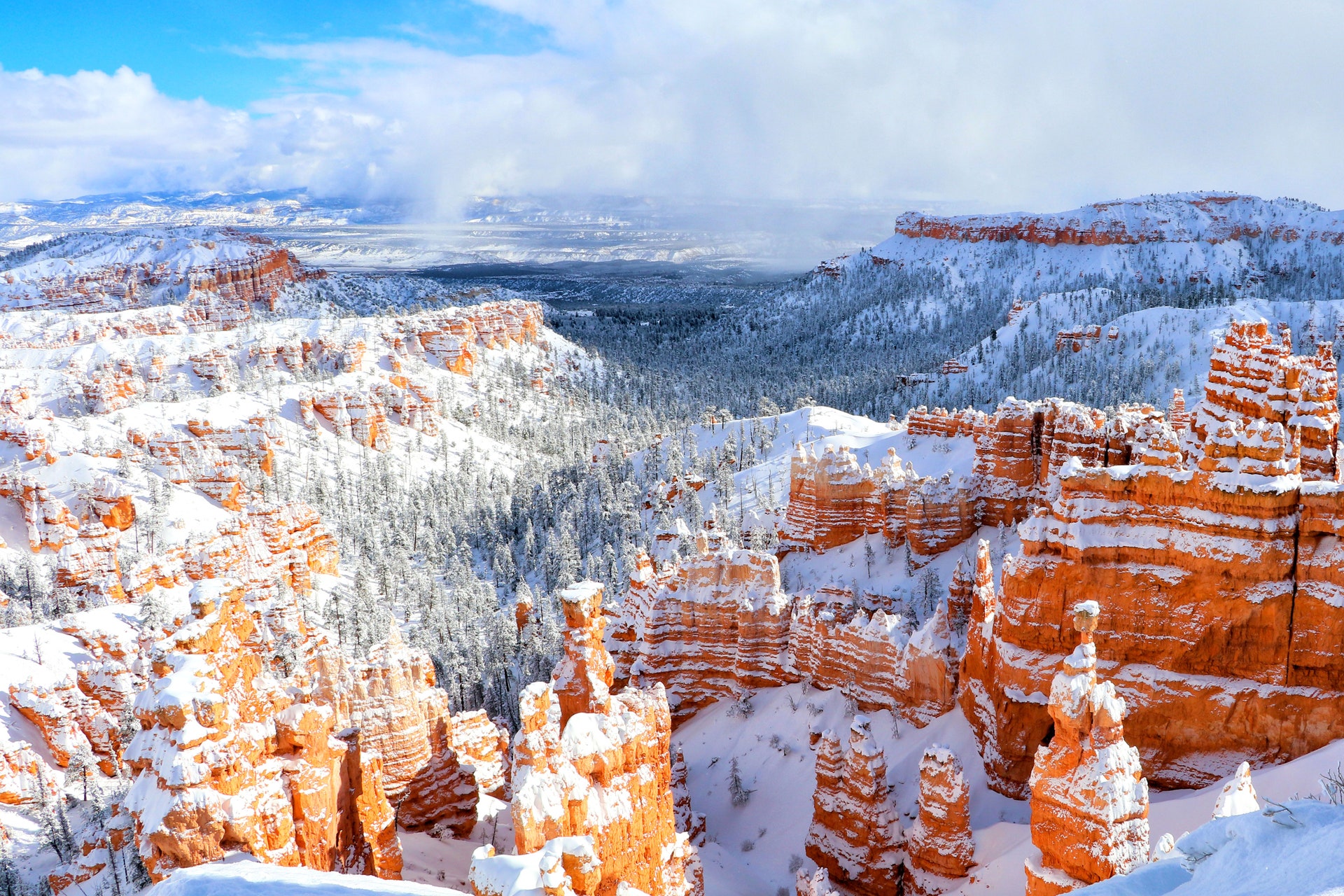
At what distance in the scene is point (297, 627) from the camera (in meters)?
53.9

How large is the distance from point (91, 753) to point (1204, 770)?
46.5 m

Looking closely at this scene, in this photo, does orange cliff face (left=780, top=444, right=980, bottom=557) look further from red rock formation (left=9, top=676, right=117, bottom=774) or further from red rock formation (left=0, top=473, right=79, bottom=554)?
red rock formation (left=0, top=473, right=79, bottom=554)

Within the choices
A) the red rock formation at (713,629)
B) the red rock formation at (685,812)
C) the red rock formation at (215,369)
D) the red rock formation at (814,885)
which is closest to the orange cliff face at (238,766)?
the red rock formation at (685,812)

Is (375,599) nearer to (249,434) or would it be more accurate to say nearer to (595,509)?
(595,509)

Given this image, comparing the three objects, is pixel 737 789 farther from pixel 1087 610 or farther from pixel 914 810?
pixel 1087 610

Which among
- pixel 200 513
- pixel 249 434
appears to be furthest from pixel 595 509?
pixel 249 434

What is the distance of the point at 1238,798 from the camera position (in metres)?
13.9

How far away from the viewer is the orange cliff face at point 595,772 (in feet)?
51.1

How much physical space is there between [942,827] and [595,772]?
34.5 feet

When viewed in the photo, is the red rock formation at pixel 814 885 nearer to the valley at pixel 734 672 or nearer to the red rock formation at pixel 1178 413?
the valley at pixel 734 672

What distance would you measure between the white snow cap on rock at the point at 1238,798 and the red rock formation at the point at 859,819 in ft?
35.9

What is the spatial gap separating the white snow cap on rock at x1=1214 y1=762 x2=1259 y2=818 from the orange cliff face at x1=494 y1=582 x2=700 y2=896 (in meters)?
10.8

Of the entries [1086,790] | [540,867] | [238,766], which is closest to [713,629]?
[1086,790]

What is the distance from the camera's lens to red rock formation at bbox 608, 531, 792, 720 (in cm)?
3525
